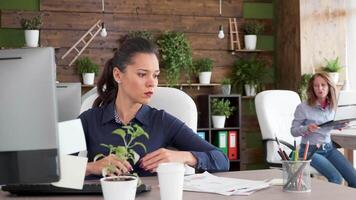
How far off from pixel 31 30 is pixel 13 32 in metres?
0.29

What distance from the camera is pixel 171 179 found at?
122cm

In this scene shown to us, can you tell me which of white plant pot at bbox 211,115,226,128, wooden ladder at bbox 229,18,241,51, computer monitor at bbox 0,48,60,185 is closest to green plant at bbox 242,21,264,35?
wooden ladder at bbox 229,18,241,51

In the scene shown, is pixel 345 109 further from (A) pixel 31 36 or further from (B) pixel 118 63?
(A) pixel 31 36

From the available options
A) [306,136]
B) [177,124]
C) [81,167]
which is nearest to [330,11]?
[306,136]

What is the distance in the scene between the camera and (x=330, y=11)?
5594 mm

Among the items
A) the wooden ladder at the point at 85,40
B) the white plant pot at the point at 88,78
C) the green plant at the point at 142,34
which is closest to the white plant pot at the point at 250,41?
the green plant at the point at 142,34

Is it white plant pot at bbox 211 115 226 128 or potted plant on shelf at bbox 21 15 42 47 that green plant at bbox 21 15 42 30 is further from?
white plant pot at bbox 211 115 226 128

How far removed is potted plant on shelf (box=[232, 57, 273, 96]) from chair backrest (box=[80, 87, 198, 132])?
3538 mm

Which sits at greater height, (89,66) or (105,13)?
(105,13)

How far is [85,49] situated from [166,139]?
3.38 meters

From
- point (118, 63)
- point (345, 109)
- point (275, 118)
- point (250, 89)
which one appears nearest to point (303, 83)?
point (250, 89)

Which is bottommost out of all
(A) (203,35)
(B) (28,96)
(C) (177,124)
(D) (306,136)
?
(D) (306,136)

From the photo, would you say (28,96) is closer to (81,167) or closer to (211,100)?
(81,167)

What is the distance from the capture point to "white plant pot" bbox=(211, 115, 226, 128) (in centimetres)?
526
